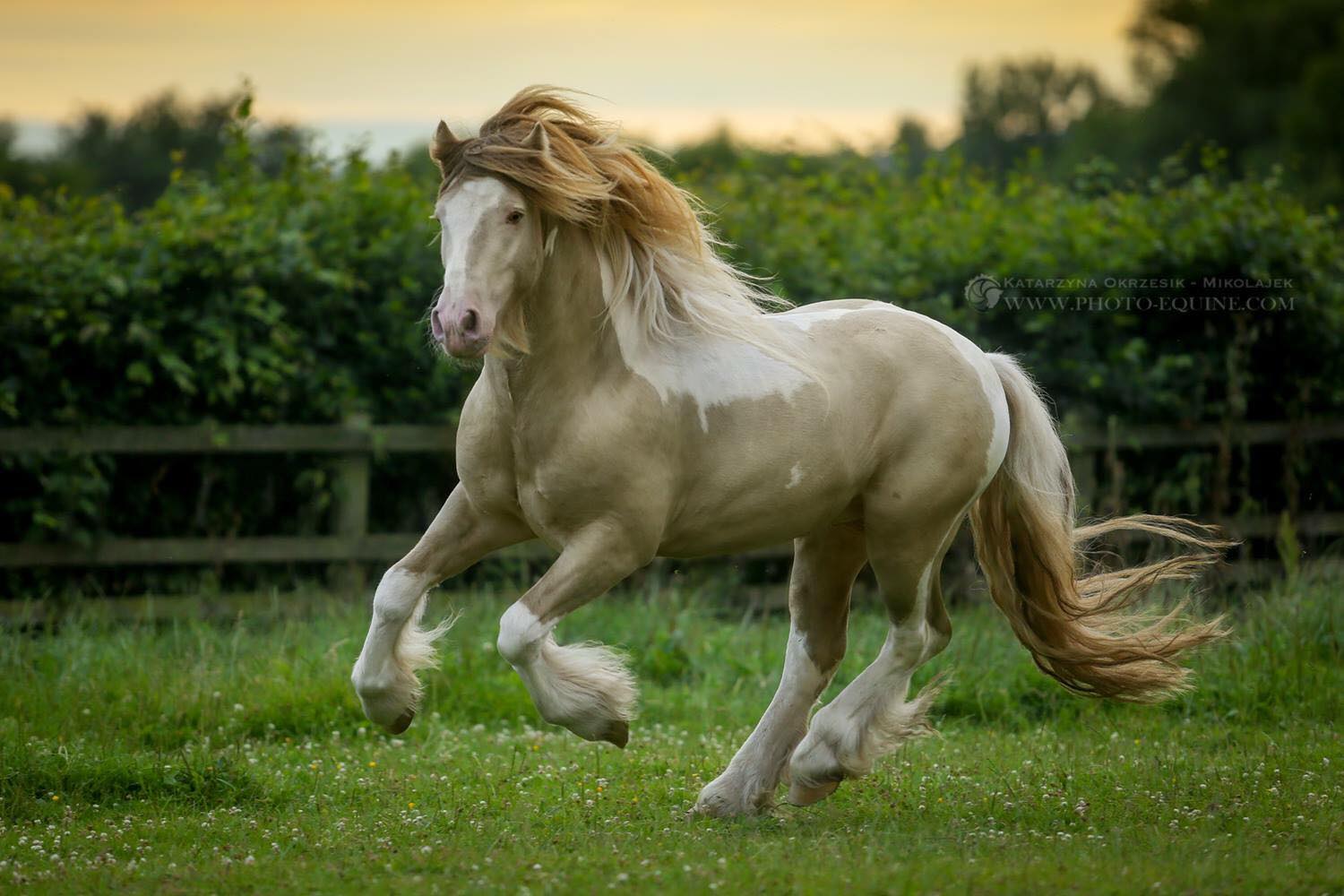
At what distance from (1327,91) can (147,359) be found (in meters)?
37.1

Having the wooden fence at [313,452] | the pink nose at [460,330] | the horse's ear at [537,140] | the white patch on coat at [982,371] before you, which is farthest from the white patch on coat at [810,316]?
the wooden fence at [313,452]

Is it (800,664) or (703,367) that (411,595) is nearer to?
(703,367)

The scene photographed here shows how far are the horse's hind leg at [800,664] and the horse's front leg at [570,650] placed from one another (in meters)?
0.67

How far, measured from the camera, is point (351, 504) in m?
8.47

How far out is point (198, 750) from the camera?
544 centimetres

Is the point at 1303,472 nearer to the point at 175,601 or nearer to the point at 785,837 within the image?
the point at 785,837

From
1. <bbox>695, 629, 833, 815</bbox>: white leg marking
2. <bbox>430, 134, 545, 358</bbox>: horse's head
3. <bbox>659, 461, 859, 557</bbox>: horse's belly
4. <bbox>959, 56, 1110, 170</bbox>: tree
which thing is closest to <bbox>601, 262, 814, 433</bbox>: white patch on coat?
<bbox>659, 461, 859, 557</bbox>: horse's belly

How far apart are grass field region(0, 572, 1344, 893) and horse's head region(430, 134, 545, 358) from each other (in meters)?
1.58

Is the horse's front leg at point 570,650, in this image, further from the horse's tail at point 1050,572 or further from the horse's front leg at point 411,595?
the horse's tail at point 1050,572

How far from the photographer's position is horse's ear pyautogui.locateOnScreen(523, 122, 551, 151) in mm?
4426

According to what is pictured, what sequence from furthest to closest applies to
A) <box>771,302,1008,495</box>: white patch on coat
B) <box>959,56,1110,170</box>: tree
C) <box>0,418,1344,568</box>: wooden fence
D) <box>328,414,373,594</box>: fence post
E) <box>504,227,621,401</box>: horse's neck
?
<box>959,56,1110,170</box>: tree → <box>328,414,373,594</box>: fence post → <box>0,418,1344,568</box>: wooden fence → <box>771,302,1008,495</box>: white patch on coat → <box>504,227,621,401</box>: horse's neck

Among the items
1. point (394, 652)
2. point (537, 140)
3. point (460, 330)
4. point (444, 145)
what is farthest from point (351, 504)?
point (460, 330)
